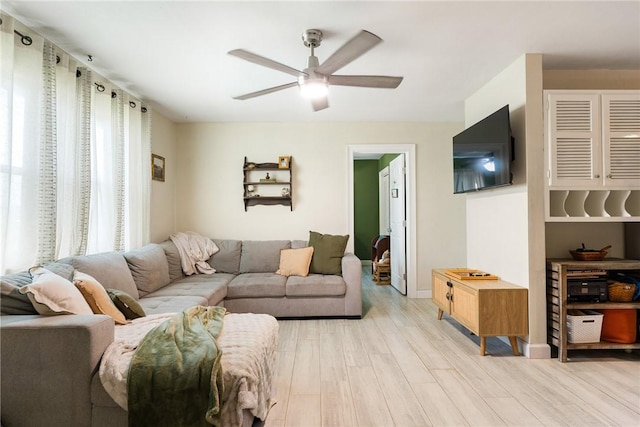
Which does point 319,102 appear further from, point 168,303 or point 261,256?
point 261,256

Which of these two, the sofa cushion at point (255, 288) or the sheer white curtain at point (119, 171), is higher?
the sheer white curtain at point (119, 171)

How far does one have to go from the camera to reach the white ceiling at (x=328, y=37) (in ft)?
6.61

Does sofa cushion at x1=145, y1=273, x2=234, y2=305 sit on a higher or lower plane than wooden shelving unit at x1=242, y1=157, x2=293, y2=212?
lower

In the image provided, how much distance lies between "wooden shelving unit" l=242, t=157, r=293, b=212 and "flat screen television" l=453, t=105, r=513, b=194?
222cm

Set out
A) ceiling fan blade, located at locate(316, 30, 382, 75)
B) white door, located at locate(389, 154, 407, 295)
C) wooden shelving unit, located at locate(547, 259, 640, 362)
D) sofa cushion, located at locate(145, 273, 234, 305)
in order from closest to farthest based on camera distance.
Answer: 1. ceiling fan blade, located at locate(316, 30, 382, 75)
2. wooden shelving unit, located at locate(547, 259, 640, 362)
3. sofa cushion, located at locate(145, 273, 234, 305)
4. white door, located at locate(389, 154, 407, 295)

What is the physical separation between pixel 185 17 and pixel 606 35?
3.04 meters

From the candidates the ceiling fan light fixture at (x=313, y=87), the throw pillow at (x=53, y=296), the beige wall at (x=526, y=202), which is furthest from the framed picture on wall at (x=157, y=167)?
the beige wall at (x=526, y=202)

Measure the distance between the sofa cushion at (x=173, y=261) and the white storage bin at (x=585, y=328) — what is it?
387 cm

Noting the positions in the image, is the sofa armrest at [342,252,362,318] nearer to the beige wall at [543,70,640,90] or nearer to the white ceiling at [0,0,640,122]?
the white ceiling at [0,0,640,122]

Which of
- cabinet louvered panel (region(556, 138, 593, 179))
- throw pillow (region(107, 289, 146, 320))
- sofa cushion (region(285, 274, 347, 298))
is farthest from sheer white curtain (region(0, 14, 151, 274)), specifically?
cabinet louvered panel (region(556, 138, 593, 179))

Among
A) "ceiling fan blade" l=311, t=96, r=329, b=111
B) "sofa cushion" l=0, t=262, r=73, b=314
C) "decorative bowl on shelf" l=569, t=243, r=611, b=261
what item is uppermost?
"ceiling fan blade" l=311, t=96, r=329, b=111

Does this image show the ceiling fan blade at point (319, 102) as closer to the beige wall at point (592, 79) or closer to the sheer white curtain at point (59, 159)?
the sheer white curtain at point (59, 159)

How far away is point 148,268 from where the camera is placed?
307 cm

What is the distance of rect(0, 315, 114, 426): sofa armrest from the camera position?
152 centimetres
